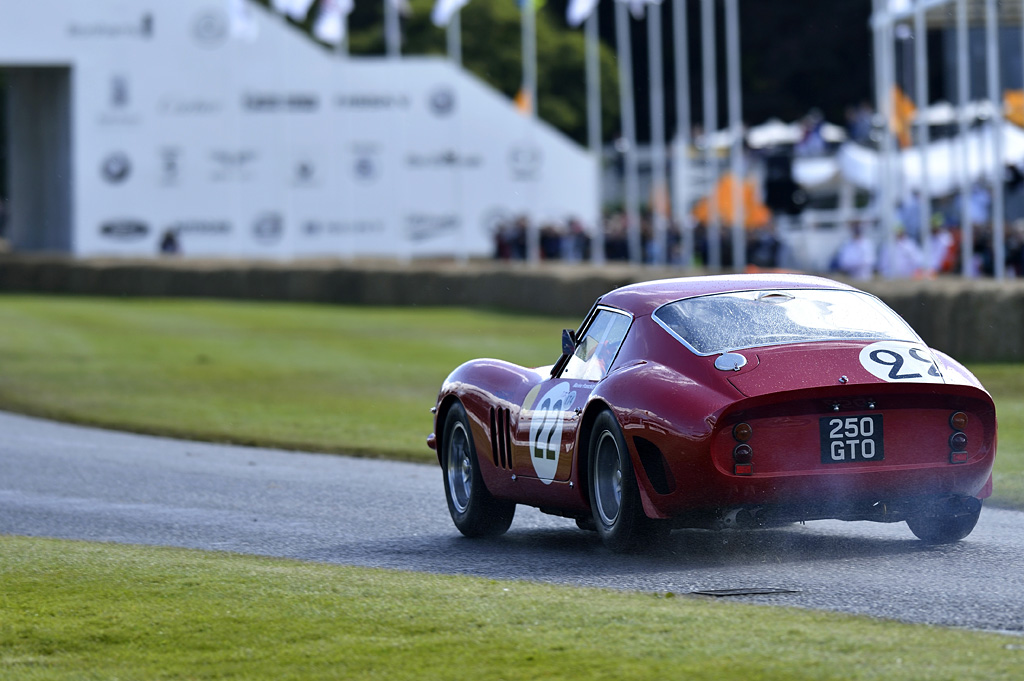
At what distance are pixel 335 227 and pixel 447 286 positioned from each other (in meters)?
13.4

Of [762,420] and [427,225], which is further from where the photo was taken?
[427,225]

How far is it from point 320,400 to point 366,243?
33743 mm

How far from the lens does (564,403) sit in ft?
27.5

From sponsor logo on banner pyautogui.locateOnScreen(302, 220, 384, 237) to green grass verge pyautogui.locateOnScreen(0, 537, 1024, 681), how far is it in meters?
45.4

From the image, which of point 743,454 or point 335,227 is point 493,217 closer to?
point 335,227

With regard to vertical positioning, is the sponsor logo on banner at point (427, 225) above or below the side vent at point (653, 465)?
above

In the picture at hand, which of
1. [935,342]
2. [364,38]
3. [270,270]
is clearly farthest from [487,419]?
[364,38]

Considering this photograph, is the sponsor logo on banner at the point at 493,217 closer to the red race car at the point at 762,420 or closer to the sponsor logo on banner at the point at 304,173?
the sponsor logo on banner at the point at 304,173

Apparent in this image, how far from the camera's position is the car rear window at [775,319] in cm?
786

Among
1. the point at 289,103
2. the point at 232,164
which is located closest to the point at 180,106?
the point at 232,164

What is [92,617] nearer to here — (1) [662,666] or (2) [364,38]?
(1) [662,666]

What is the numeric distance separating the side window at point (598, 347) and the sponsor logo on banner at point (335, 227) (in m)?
44.0

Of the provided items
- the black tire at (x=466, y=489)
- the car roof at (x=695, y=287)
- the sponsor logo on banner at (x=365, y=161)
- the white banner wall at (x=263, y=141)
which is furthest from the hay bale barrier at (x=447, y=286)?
the car roof at (x=695, y=287)

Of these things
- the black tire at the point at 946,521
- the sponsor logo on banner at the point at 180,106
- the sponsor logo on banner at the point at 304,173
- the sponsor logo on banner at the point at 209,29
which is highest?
the sponsor logo on banner at the point at 209,29
